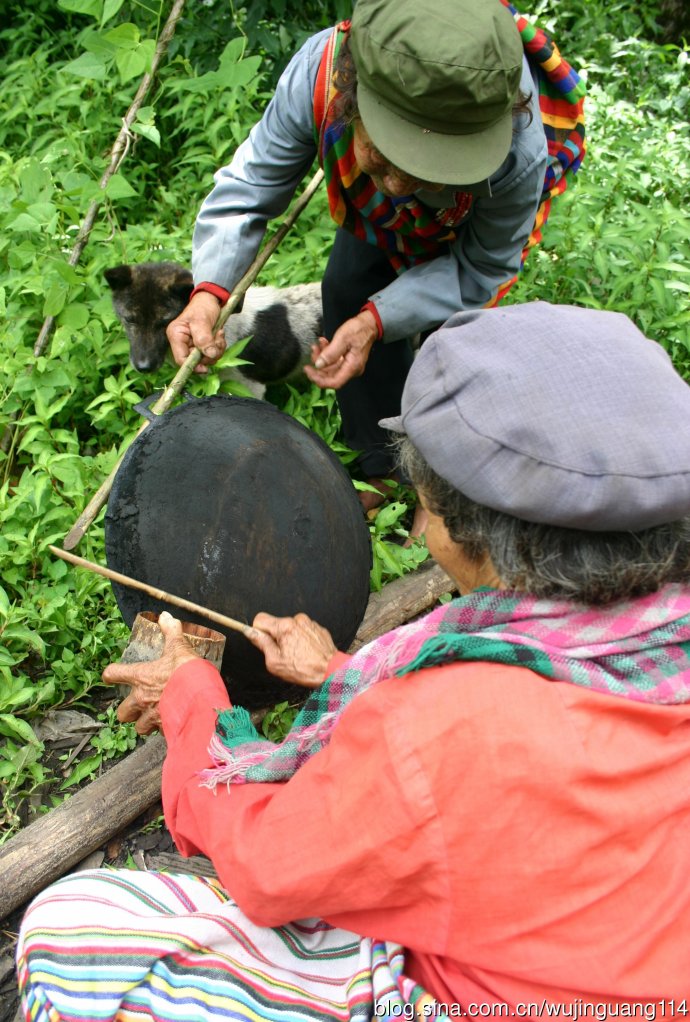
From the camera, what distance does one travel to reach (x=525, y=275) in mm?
4438

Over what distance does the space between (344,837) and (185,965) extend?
1.92 ft

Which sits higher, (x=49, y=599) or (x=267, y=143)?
(x=267, y=143)

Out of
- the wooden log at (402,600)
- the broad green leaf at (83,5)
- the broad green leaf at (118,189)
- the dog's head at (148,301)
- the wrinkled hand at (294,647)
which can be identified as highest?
the broad green leaf at (83,5)

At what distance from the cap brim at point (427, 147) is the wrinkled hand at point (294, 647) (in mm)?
1162

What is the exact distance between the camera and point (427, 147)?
7.40 feet

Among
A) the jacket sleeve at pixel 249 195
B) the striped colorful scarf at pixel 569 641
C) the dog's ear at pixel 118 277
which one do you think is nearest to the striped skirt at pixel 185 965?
the striped colorful scarf at pixel 569 641

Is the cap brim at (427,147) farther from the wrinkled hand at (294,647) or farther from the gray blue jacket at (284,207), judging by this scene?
the wrinkled hand at (294,647)

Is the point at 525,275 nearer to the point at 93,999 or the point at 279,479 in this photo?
the point at 279,479

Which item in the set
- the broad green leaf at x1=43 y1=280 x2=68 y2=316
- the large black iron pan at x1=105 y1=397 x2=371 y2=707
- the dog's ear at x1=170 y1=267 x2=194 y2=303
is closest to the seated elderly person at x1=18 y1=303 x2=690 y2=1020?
the large black iron pan at x1=105 y1=397 x2=371 y2=707

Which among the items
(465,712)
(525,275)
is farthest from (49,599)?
(525,275)

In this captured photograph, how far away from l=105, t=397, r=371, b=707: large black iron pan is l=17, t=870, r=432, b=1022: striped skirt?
766mm

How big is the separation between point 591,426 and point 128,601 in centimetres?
153

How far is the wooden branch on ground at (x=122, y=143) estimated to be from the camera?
358 cm

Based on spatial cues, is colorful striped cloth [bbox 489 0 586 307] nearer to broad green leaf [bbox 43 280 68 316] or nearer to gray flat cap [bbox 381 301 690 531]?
broad green leaf [bbox 43 280 68 316]
